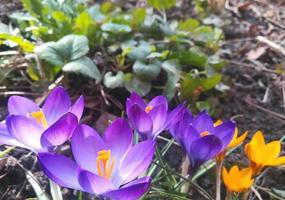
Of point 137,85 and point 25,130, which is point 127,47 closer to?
point 137,85

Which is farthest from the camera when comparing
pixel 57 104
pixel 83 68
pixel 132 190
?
pixel 83 68

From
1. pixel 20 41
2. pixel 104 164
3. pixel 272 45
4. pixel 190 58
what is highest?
pixel 104 164

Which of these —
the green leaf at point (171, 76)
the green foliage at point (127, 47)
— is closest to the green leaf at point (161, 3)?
the green foliage at point (127, 47)

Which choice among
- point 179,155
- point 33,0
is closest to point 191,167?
point 179,155

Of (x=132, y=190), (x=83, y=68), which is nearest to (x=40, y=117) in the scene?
(x=132, y=190)

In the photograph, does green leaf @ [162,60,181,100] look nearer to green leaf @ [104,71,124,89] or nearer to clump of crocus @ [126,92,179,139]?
green leaf @ [104,71,124,89]

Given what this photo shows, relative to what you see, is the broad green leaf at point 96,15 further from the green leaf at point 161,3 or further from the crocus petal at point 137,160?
the crocus petal at point 137,160

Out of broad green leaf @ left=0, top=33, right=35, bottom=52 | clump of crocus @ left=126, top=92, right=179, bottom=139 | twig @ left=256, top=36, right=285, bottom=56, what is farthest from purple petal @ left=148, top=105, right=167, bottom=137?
twig @ left=256, top=36, right=285, bottom=56
